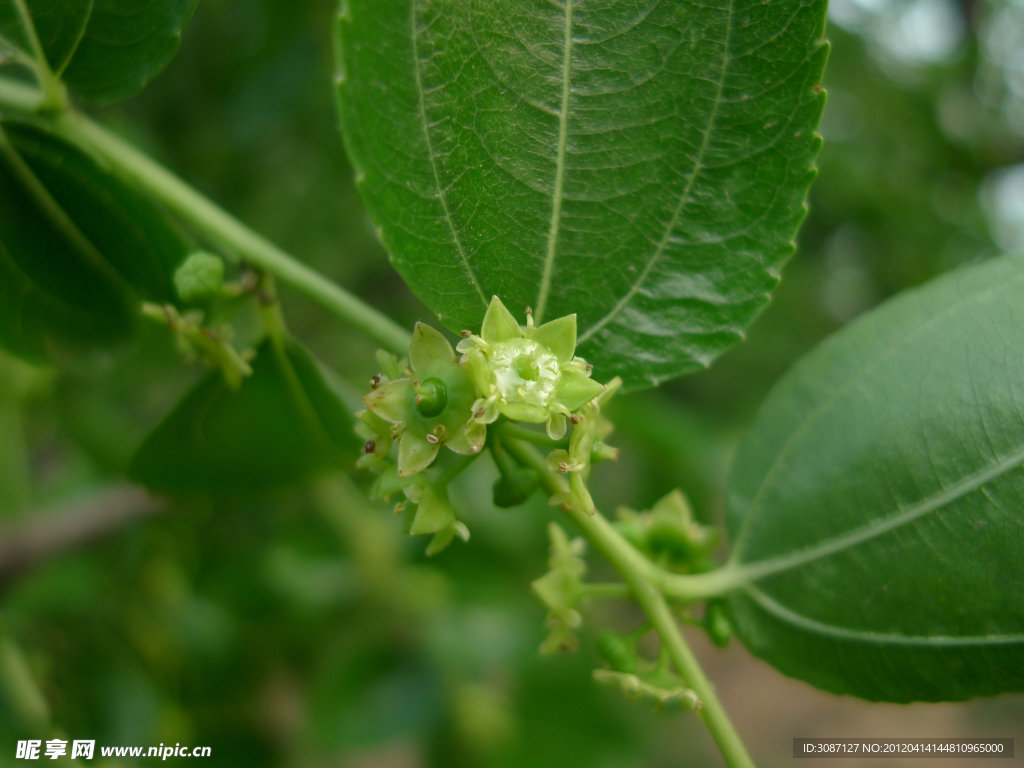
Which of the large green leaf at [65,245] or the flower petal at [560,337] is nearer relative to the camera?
the flower petal at [560,337]

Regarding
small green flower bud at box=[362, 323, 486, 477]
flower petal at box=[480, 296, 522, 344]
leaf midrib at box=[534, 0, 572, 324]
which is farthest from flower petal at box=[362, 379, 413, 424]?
leaf midrib at box=[534, 0, 572, 324]

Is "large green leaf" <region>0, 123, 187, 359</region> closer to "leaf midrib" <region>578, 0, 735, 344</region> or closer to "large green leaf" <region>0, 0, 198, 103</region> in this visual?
"large green leaf" <region>0, 0, 198, 103</region>

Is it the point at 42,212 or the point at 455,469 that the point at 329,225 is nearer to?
the point at 42,212

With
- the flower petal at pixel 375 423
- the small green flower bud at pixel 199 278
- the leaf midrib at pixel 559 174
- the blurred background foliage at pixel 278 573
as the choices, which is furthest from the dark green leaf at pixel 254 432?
the blurred background foliage at pixel 278 573

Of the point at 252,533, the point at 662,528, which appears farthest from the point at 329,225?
the point at 662,528

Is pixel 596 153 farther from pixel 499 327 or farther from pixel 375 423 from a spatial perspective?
pixel 375 423

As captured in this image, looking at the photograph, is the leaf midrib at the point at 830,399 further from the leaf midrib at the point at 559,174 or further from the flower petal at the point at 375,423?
the flower petal at the point at 375,423
